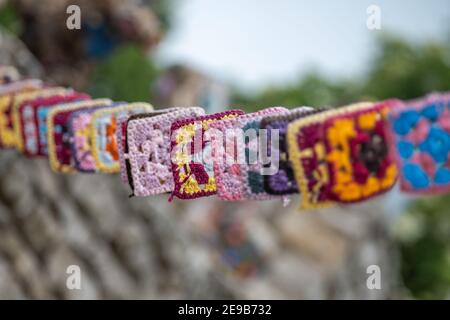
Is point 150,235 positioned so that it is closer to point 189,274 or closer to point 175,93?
point 189,274

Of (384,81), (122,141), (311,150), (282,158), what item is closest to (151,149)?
(122,141)

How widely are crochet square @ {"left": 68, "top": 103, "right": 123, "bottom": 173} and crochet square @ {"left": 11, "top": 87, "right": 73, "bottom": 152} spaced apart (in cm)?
37

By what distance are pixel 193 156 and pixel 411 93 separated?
14.3m

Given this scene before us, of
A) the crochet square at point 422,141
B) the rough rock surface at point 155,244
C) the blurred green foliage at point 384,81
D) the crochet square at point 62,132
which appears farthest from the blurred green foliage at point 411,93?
the crochet square at point 422,141

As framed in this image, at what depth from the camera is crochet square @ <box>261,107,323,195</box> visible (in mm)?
2150

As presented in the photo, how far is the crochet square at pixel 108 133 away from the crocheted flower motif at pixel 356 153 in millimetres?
975

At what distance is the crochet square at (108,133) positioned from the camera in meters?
2.72

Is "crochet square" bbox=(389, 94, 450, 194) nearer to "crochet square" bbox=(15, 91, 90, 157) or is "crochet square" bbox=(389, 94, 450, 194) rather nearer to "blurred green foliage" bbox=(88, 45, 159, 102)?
"crochet square" bbox=(15, 91, 90, 157)

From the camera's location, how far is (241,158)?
2.23 meters

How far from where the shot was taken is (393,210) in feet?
42.1

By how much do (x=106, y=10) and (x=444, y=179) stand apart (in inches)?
284

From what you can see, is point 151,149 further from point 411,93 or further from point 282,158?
point 411,93

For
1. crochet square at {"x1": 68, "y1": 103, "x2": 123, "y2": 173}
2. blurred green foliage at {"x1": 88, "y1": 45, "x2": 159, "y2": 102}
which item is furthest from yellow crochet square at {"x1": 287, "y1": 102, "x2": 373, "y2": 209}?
blurred green foliage at {"x1": 88, "y1": 45, "x2": 159, "y2": 102}

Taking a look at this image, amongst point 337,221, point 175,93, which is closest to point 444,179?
point 175,93
